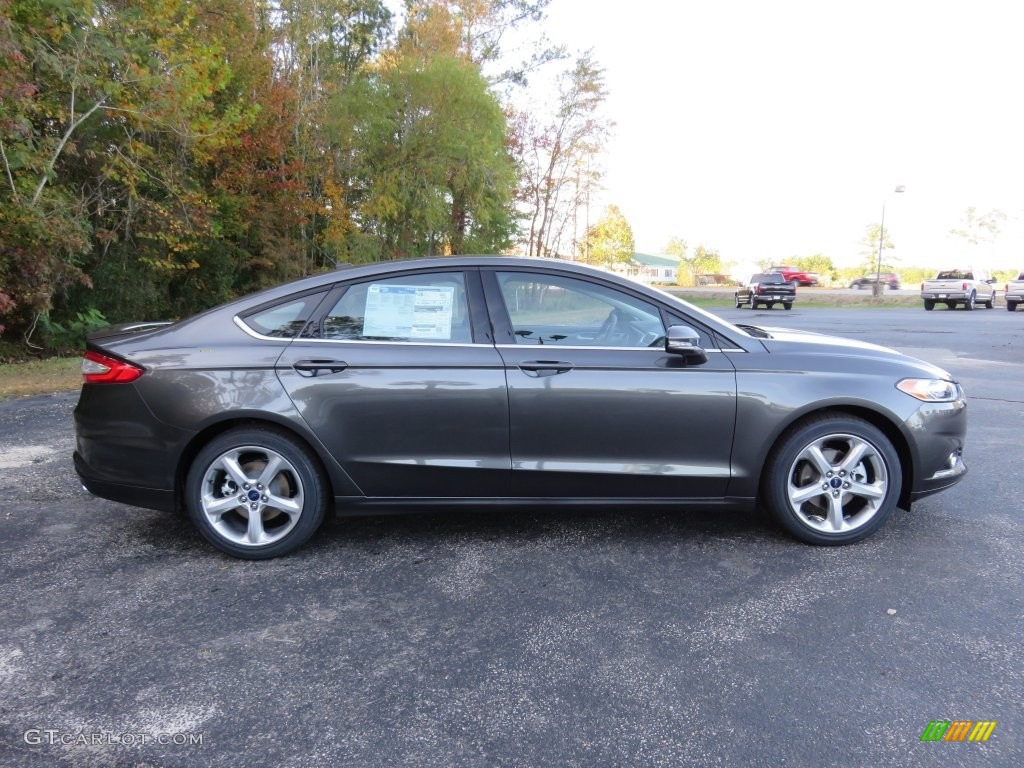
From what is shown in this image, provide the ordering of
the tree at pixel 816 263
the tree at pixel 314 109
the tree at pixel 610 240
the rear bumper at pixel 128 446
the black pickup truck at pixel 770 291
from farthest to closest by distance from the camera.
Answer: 1. the tree at pixel 816 263
2. the tree at pixel 610 240
3. the black pickup truck at pixel 770 291
4. the tree at pixel 314 109
5. the rear bumper at pixel 128 446

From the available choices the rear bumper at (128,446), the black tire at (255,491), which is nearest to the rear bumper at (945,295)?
the black tire at (255,491)

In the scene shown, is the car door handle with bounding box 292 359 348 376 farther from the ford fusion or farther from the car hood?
Result: the car hood

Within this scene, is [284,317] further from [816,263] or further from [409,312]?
[816,263]

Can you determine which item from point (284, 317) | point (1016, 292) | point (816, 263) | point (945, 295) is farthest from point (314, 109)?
point (816, 263)

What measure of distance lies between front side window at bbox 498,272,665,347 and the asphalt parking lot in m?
1.13

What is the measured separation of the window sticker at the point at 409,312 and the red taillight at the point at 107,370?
46.6 inches

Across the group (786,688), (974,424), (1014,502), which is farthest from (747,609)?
(974,424)

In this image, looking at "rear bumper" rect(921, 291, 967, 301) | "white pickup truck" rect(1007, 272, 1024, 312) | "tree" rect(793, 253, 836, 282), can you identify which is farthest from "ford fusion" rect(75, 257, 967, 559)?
"tree" rect(793, 253, 836, 282)

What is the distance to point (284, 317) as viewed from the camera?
11.7ft

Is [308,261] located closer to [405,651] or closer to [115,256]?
[115,256]

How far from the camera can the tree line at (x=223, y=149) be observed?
10.4 metres

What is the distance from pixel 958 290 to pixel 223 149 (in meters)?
28.5

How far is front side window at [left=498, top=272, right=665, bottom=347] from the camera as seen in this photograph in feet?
11.8

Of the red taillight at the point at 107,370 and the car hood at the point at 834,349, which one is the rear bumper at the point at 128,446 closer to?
the red taillight at the point at 107,370
